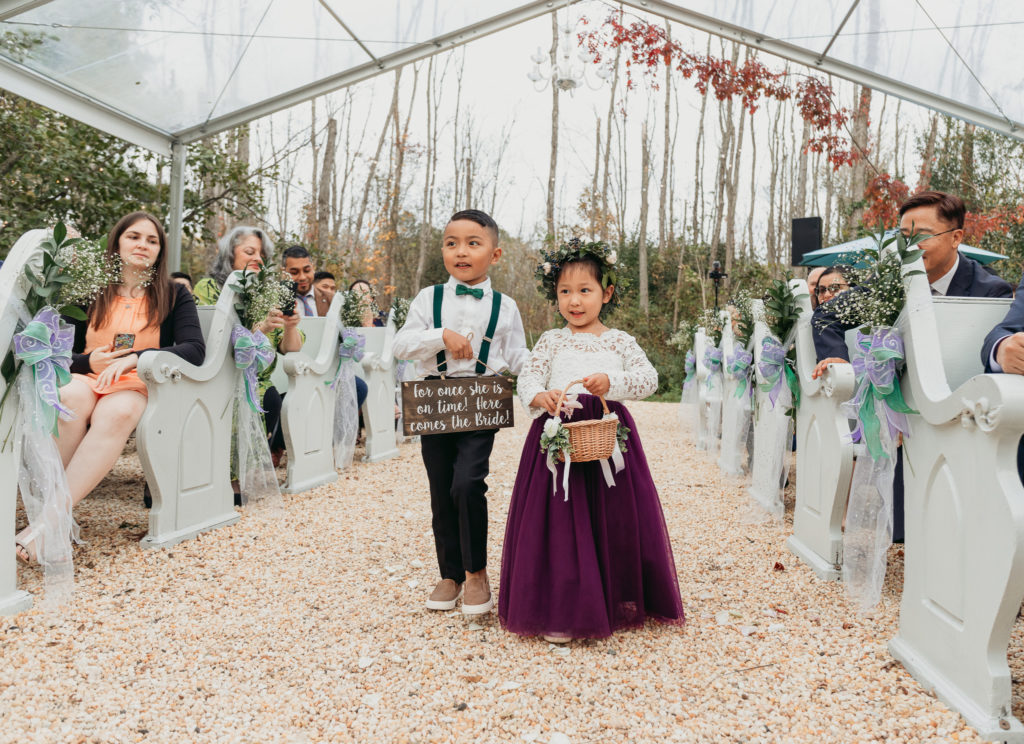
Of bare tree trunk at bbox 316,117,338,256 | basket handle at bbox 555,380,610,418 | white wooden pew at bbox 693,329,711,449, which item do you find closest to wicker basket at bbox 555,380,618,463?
basket handle at bbox 555,380,610,418

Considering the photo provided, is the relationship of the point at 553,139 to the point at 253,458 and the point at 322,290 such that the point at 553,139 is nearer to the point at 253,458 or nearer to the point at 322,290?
the point at 322,290

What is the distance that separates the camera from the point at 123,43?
17.9 feet

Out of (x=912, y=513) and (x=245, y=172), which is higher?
(x=245, y=172)

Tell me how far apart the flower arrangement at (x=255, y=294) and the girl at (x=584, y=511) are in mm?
2072

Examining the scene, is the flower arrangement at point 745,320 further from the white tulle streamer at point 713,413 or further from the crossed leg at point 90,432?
the crossed leg at point 90,432

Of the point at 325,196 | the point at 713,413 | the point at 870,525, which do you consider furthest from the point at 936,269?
the point at 325,196

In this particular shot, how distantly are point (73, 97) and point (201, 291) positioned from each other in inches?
93.1

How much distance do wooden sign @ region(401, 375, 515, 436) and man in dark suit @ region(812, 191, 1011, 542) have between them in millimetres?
1448

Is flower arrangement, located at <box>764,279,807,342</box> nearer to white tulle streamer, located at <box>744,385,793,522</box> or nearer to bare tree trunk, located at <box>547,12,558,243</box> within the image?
white tulle streamer, located at <box>744,385,793,522</box>

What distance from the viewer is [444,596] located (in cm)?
285

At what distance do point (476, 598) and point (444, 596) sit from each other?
19 cm

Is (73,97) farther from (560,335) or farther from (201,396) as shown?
(560,335)

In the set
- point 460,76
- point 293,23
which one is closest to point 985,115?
point 293,23

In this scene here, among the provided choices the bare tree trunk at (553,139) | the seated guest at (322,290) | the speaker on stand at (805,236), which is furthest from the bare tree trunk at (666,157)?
the seated guest at (322,290)
